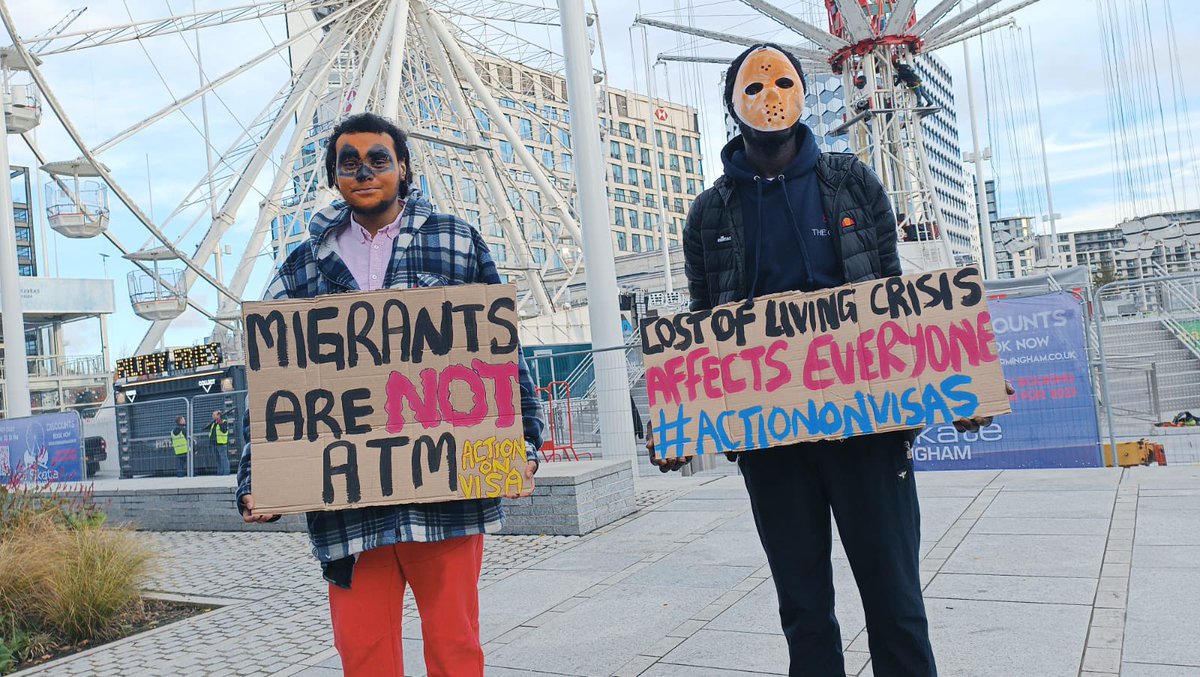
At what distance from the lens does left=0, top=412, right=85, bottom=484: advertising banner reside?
561 inches

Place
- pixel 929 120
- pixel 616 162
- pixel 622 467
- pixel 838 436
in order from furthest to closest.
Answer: pixel 929 120, pixel 616 162, pixel 622 467, pixel 838 436

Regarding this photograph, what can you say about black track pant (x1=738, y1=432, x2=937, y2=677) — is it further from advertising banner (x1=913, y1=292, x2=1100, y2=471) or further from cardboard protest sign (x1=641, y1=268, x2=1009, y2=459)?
advertising banner (x1=913, y1=292, x2=1100, y2=471)

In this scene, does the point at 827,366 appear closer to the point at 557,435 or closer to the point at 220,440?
the point at 557,435

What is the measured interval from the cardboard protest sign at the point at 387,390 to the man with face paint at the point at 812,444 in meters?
0.59

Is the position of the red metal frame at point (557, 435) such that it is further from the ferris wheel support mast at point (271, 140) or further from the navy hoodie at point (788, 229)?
the navy hoodie at point (788, 229)

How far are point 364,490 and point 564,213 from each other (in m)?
22.1

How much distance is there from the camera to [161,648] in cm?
534

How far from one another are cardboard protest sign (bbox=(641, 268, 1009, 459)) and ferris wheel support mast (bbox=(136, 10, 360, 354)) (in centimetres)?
1898

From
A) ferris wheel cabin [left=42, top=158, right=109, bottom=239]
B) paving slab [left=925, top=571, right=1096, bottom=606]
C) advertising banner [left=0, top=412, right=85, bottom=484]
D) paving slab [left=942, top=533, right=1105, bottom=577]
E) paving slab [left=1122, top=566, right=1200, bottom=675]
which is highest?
ferris wheel cabin [left=42, top=158, right=109, bottom=239]

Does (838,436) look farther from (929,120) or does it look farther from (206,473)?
(929,120)

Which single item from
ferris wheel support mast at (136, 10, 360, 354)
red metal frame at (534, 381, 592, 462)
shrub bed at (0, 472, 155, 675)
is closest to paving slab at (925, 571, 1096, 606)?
shrub bed at (0, 472, 155, 675)

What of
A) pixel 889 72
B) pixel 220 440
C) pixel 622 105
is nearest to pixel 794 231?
pixel 220 440

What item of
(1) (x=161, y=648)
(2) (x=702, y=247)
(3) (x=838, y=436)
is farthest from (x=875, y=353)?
(1) (x=161, y=648)

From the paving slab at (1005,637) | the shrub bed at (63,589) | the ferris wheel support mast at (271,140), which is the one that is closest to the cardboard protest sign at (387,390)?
the paving slab at (1005,637)
